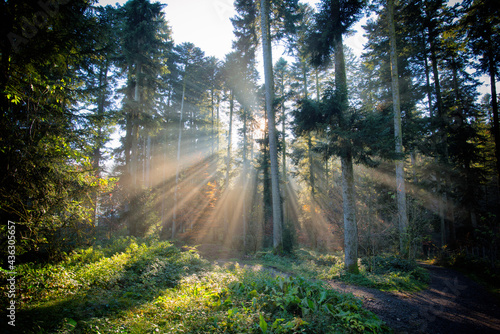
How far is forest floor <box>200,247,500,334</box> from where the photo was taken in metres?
4.50

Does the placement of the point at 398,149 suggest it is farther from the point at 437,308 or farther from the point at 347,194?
the point at 437,308

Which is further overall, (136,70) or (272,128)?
(136,70)

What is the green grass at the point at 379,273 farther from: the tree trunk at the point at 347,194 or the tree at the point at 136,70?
the tree at the point at 136,70

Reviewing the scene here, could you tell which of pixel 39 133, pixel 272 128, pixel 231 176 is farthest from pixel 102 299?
pixel 231 176

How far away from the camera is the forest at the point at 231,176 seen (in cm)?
418

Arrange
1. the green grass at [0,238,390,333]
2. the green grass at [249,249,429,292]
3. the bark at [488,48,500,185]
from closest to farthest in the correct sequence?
the green grass at [0,238,390,333] < the green grass at [249,249,429,292] < the bark at [488,48,500,185]

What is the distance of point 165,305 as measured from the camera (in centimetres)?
421

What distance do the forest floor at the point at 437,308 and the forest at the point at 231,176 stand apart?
1.00 feet

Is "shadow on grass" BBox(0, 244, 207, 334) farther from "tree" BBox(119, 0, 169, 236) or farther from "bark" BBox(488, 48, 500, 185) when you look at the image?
"bark" BBox(488, 48, 500, 185)

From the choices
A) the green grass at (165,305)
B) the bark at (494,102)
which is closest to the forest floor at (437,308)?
the green grass at (165,305)

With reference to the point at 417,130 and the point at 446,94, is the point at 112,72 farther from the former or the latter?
the point at 446,94

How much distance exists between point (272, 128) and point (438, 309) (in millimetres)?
11138

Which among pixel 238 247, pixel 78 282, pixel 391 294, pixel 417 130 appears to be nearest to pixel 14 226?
pixel 78 282

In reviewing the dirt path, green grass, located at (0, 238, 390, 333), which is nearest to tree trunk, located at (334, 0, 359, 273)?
the dirt path
